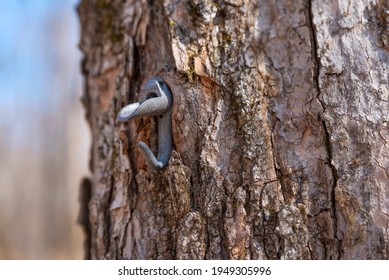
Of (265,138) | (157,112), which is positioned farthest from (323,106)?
(157,112)

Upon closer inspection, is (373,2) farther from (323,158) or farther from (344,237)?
(344,237)

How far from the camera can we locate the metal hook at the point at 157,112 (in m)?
1.15

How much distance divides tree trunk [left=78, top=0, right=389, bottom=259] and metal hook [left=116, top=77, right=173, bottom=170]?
23 millimetres

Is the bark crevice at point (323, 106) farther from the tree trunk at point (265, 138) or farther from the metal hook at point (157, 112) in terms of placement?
the metal hook at point (157, 112)

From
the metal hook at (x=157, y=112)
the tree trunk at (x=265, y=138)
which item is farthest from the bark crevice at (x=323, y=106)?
the metal hook at (x=157, y=112)

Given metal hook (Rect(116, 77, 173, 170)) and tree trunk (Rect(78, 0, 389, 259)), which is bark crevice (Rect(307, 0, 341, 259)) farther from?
metal hook (Rect(116, 77, 173, 170))

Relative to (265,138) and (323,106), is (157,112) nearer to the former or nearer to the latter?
(265,138)

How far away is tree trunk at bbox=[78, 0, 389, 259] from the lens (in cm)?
105

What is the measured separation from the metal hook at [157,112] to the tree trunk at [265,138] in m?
0.02

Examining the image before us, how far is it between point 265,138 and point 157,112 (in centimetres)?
26

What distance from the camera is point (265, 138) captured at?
1.12 m

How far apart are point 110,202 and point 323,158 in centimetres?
59

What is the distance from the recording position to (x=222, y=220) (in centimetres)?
110

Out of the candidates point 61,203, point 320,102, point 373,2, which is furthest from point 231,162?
point 61,203
